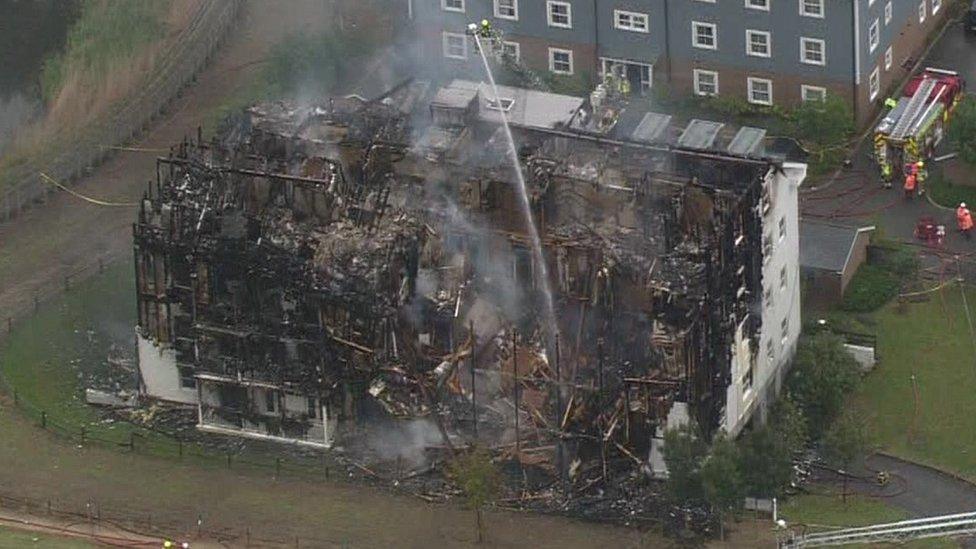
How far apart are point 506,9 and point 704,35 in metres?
7.84

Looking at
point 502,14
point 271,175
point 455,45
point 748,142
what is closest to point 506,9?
point 502,14

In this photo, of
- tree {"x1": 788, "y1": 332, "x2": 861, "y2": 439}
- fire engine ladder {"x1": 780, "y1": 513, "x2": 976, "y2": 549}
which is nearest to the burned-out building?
tree {"x1": 788, "y1": 332, "x2": 861, "y2": 439}

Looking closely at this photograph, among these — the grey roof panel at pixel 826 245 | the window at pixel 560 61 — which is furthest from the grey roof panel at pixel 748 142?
the window at pixel 560 61

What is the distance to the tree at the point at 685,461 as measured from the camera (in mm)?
78062

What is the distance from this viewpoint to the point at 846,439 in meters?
79.4

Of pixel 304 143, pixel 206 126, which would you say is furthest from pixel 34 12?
pixel 304 143

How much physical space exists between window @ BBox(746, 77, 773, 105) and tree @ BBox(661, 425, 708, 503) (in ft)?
87.5

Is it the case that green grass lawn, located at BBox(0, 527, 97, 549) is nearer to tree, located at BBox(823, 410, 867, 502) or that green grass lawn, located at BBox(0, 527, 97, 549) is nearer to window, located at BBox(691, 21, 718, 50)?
tree, located at BBox(823, 410, 867, 502)

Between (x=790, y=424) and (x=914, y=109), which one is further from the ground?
(x=914, y=109)

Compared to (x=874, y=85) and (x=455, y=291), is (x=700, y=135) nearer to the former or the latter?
(x=455, y=291)

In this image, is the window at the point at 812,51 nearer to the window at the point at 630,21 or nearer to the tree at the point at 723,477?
the window at the point at 630,21

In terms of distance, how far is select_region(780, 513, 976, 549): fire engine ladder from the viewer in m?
77.4

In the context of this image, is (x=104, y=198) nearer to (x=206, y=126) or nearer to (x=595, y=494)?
(x=206, y=126)

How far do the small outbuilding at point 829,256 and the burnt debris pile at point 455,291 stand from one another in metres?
A: 7.91
